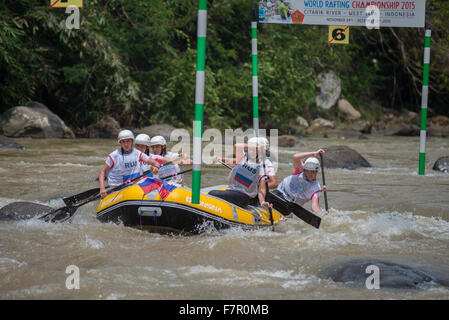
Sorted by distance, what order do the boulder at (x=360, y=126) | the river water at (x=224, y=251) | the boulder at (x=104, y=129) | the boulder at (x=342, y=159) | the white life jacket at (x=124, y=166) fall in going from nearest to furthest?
the river water at (x=224, y=251), the white life jacket at (x=124, y=166), the boulder at (x=342, y=159), the boulder at (x=104, y=129), the boulder at (x=360, y=126)

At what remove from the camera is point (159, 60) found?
18406 millimetres

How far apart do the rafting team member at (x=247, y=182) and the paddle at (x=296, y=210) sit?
6.1 inches

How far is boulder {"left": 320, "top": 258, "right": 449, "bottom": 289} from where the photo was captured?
14.5ft

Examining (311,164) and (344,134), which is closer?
(311,164)

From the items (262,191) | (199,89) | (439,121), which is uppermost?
(199,89)

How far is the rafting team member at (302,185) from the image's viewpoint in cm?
662

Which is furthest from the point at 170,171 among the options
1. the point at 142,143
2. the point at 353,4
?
the point at 353,4

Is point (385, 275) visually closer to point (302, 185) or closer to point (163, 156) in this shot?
point (302, 185)

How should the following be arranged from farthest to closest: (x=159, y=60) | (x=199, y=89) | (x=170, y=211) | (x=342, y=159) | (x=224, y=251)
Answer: (x=159, y=60) → (x=342, y=159) → (x=170, y=211) → (x=224, y=251) → (x=199, y=89)

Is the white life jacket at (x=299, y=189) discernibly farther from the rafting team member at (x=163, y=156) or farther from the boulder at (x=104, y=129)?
the boulder at (x=104, y=129)

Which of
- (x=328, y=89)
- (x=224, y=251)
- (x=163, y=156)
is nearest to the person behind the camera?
(x=224, y=251)

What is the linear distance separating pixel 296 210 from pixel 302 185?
1.68 feet

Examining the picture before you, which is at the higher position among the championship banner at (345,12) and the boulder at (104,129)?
the championship banner at (345,12)

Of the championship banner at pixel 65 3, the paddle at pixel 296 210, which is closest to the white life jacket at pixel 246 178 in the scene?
the paddle at pixel 296 210
